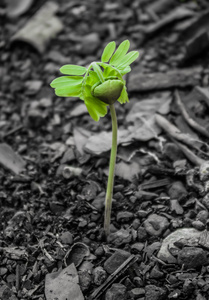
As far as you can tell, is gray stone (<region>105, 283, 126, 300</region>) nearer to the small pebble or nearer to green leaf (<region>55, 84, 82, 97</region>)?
the small pebble

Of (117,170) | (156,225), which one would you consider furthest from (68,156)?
(156,225)

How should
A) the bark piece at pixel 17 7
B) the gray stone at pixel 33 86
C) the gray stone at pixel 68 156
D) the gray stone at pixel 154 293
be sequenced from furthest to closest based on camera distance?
1. the bark piece at pixel 17 7
2. the gray stone at pixel 33 86
3. the gray stone at pixel 68 156
4. the gray stone at pixel 154 293

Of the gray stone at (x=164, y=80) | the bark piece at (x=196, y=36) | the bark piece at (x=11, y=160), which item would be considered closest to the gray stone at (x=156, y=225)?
the bark piece at (x=11, y=160)

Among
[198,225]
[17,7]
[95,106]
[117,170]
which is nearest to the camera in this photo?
[95,106]

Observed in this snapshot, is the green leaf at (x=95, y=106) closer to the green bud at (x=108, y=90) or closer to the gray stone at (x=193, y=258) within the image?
the green bud at (x=108, y=90)

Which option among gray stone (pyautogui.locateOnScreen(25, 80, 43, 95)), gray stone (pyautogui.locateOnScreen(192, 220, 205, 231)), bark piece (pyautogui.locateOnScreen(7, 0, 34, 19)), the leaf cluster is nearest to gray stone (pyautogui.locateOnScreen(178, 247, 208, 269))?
gray stone (pyautogui.locateOnScreen(192, 220, 205, 231))

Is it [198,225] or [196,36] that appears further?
[196,36]

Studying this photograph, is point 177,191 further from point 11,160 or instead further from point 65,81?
point 11,160
